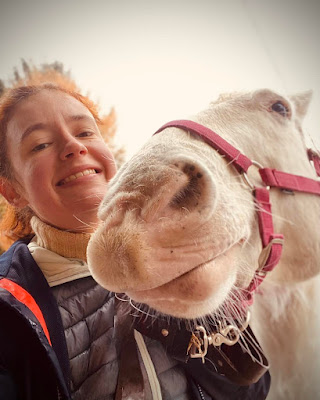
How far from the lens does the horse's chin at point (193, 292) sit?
Answer: 1.28ft

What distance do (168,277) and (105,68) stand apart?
1854 millimetres

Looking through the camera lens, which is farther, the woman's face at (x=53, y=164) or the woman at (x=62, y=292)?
the woman's face at (x=53, y=164)

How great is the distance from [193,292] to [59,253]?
573 mm

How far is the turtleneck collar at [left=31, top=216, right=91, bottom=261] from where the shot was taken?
787mm

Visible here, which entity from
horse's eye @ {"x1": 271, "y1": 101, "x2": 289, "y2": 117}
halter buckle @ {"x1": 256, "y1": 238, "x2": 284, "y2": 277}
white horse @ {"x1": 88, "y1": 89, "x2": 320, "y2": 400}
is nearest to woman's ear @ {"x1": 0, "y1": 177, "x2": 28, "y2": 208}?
white horse @ {"x1": 88, "y1": 89, "x2": 320, "y2": 400}

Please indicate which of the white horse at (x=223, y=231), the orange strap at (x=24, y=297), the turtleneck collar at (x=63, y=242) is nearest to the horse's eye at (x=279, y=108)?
the white horse at (x=223, y=231)

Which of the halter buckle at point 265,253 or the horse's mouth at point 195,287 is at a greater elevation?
the horse's mouth at point 195,287

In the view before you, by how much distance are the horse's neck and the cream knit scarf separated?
72 cm

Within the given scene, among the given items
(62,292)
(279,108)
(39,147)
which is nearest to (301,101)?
(279,108)

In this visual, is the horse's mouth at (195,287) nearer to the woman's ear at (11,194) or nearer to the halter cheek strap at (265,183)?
the halter cheek strap at (265,183)

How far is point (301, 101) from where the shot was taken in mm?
902

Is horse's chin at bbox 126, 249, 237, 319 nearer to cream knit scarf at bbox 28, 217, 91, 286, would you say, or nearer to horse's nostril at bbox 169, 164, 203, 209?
horse's nostril at bbox 169, 164, 203, 209

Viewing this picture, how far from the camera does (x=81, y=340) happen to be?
661 millimetres

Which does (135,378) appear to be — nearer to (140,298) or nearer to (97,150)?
(140,298)
